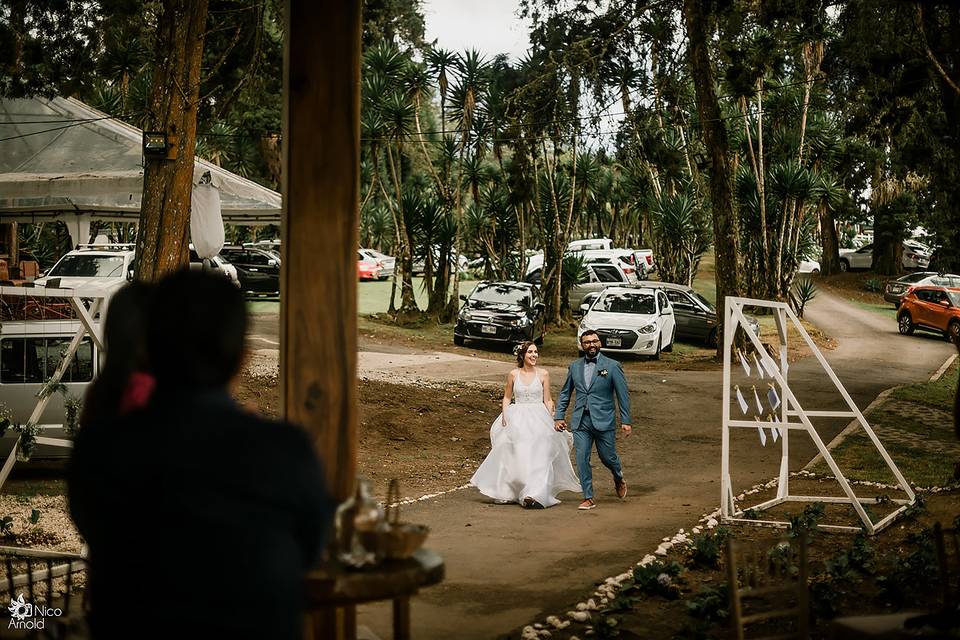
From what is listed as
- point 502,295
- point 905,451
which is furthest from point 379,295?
point 905,451

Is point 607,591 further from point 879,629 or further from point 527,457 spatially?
point 527,457

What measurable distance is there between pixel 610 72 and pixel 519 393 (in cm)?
1553

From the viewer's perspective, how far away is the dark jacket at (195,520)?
2346 mm

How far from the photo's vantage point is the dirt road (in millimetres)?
7480

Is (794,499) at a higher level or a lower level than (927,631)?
lower

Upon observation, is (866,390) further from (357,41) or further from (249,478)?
(249,478)

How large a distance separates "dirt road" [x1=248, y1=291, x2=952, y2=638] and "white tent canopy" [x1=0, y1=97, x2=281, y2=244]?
439 cm

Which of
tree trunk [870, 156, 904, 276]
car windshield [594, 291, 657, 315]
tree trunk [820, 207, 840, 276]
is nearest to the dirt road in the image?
car windshield [594, 291, 657, 315]

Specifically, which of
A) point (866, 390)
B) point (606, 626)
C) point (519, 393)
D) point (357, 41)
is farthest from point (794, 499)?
point (866, 390)

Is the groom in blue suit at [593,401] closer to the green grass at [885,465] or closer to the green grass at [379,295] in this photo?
the green grass at [885,465]

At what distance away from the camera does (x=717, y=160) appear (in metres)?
24.5

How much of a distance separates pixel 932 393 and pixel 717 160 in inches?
285

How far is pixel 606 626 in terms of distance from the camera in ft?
22.0

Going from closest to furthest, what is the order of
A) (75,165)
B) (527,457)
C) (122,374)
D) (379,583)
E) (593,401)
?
(122,374) < (379,583) < (593,401) < (527,457) < (75,165)
